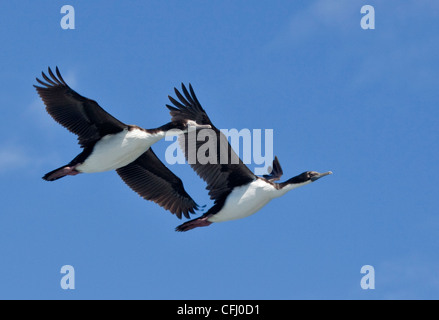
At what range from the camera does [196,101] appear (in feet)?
95.3

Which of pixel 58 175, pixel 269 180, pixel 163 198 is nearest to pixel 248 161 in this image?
pixel 269 180

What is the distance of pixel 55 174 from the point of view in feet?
93.7

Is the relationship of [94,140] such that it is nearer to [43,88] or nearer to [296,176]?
[43,88]

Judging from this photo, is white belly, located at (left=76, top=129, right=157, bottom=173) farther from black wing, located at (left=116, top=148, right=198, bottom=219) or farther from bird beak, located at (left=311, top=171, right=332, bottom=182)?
bird beak, located at (left=311, top=171, right=332, bottom=182)

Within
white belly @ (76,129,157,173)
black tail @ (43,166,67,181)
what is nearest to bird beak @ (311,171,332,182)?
white belly @ (76,129,157,173)

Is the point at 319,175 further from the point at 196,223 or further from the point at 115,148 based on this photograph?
the point at 115,148

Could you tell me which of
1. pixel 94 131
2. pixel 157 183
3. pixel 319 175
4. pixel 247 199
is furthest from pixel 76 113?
pixel 319 175

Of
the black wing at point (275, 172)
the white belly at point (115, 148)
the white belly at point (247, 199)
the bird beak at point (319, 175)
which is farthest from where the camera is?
the black wing at point (275, 172)

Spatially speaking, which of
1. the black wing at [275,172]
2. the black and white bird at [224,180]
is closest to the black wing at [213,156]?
the black and white bird at [224,180]

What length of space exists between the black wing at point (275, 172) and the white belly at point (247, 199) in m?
2.18

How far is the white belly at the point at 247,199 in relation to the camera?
28703mm

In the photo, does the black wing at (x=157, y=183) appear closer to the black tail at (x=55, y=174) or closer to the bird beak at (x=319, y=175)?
the black tail at (x=55, y=174)

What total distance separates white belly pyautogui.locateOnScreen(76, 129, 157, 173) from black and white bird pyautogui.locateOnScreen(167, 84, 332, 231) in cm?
111

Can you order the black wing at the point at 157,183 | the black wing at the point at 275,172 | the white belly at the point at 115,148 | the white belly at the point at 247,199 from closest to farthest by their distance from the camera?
the white belly at the point at 115,148
the white belly at the point at 247,199
the black wing at the point at 157,183
the black wing at the point at 275,172
